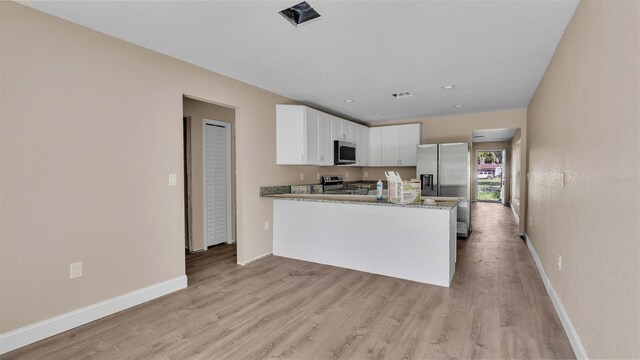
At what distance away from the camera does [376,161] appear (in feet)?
21.6

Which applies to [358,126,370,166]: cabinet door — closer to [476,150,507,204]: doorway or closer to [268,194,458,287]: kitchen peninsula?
[268,194,458,287]: kitchen peninsula

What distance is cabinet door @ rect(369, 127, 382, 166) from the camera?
652cm

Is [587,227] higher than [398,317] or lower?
higher

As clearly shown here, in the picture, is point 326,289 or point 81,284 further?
point 326,289

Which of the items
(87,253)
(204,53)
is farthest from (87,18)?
(87,253)

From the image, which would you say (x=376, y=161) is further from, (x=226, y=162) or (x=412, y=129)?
(x=226, y=162)

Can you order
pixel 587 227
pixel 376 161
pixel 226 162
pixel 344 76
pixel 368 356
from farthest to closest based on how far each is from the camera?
pixel 376 161 → pixel 226 162 → pixel 344 76 → pixel 368 356 → pixel 587 227

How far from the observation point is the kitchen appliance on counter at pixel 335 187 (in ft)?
18.3

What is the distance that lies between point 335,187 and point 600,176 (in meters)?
4.40

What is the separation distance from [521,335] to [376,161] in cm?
463

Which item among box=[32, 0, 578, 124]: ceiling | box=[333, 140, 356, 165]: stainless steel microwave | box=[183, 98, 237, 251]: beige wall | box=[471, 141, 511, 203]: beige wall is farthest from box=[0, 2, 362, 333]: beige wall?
box=[471, 141, 511, 203]: beige wall

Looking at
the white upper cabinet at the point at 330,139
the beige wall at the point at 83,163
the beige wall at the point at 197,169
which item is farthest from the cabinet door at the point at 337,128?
the beige wall at the point at 83,163

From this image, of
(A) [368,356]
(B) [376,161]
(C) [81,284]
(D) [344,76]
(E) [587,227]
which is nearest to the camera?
(E) [587,227]

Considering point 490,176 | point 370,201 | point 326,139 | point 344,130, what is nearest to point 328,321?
point 370,201
